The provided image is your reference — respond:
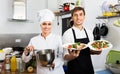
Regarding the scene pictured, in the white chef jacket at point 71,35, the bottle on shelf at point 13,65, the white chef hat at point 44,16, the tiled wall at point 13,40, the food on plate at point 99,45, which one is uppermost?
the white chef hat at point 44,16

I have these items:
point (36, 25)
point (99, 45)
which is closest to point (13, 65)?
point (99, 45)

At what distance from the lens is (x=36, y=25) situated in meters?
3.93

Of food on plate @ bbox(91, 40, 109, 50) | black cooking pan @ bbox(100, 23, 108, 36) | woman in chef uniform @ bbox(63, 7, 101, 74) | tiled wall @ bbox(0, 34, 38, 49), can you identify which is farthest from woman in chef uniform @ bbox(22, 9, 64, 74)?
tiled wall @ bbox(0, 34, 38, 49)

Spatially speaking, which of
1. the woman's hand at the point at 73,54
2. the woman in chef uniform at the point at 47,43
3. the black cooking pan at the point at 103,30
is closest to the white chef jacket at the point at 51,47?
the woman in chef uniform at the point at 47,43

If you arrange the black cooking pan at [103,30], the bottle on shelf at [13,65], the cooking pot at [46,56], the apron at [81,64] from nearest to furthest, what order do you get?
the cooking pot at [46,56] → the apron at [81,64] → the bottle on shelf at [13,65] → the black cooking pan at [103,30]

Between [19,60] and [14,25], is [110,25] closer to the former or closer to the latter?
[19,60]

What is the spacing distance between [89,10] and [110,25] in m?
0.37

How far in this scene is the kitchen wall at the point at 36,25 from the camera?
8.75 ft

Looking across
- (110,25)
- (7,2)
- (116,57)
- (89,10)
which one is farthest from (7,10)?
(116,57)

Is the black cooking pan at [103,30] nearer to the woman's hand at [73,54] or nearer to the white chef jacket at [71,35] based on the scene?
the white chef jacket at [71,35]

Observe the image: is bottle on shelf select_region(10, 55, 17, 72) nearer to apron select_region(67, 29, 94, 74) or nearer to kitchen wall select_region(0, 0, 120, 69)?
apron select_region(67, 29, 94, 74)

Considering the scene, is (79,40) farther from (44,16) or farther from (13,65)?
(13,65)

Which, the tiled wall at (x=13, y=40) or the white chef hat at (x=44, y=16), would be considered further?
the tiled wall at (x=13, y=40)

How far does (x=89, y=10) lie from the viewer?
2736 mm
